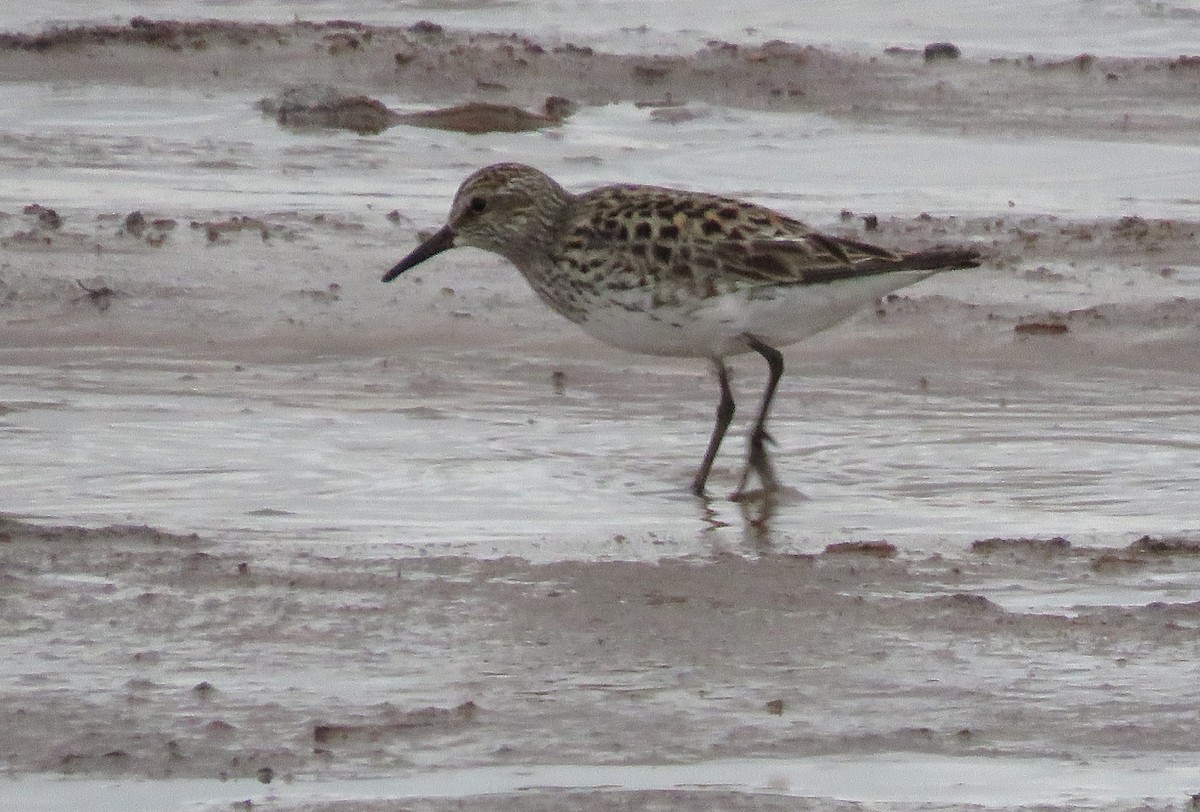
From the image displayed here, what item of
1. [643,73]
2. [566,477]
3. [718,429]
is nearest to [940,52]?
[643,73]

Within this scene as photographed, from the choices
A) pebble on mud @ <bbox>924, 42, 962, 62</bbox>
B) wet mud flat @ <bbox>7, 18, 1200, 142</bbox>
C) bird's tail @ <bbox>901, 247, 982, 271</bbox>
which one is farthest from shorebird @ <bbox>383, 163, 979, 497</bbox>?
pebble on mud @ <bbox>924, 42, 962, 62</bbox>

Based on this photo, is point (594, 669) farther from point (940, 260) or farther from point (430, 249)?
point (430, 249)

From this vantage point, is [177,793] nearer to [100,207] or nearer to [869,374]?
[869,374]

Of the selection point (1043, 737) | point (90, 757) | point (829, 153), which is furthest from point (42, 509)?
point (829, 153)

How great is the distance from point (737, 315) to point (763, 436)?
42cm

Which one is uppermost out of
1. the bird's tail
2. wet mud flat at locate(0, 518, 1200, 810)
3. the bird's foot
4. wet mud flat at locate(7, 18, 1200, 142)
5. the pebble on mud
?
the pebble on mud

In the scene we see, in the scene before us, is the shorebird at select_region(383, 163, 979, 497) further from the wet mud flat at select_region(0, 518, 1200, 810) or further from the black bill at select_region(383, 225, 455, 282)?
the wet mud flat at select_region(0, 518, 1200, 810)

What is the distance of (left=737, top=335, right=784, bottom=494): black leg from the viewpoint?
765 centimetres

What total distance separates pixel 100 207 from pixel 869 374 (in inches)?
155

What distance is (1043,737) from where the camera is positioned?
522cm

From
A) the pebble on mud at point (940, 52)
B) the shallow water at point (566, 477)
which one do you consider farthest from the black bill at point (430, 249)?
the pebble on mud at point (940, 52)

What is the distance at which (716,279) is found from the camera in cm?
769

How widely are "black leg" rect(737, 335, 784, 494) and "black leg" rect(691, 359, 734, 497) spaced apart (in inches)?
3.8

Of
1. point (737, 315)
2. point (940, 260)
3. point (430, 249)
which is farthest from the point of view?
point (430, 249)
